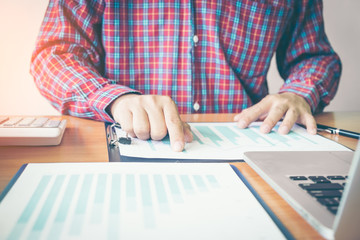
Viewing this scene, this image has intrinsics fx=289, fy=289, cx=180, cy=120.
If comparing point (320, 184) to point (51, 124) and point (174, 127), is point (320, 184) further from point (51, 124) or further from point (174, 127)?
point (51, 124)

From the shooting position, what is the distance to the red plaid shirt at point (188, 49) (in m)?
0.79

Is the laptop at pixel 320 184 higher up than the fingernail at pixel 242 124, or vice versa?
the laptop at pixel 320 184

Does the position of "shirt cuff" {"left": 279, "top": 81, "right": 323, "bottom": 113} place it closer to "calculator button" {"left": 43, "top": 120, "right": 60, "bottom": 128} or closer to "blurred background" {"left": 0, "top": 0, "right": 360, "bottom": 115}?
"calculator button" {"left": 43, "top": 120, "right": 60, "bottom": 128}

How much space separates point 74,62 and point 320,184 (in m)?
0.64

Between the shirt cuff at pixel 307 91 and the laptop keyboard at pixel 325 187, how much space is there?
50cm

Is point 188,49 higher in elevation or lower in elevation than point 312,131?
higher

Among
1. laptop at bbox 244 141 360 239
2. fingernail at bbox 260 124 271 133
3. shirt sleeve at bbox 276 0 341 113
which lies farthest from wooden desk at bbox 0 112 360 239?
shirt sleeve at bbox 276 0 341 113

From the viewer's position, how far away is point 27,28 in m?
1.48

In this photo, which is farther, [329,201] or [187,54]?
[187,54]

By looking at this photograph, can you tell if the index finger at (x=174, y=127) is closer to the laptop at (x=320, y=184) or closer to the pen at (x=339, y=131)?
the laptop at (x=320, y=184)

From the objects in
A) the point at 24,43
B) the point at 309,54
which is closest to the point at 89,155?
the point at 309,54

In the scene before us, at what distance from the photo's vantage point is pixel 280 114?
0.60 m

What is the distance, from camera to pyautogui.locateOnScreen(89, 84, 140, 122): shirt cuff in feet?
1.95

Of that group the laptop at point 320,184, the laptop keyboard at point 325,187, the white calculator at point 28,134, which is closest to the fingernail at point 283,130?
the laptop at point 320,184
